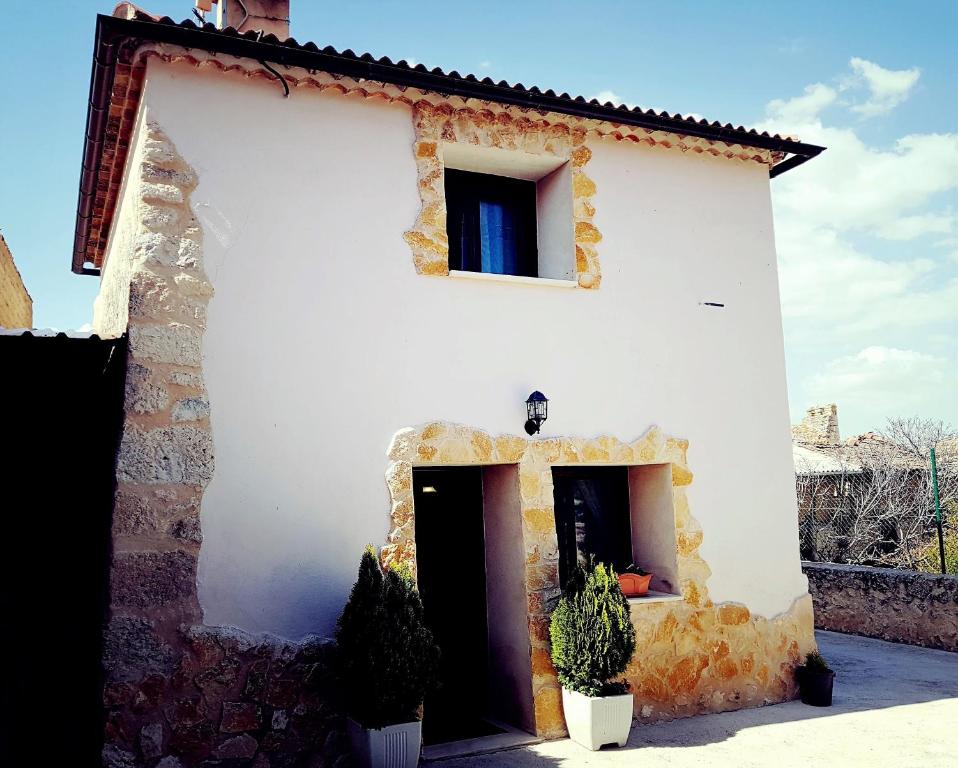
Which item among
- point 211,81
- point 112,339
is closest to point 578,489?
point 112,339

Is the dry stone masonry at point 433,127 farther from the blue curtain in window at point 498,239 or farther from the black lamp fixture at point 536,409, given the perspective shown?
the black lamp fixture at point 536,409

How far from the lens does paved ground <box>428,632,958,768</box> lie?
5.43 m

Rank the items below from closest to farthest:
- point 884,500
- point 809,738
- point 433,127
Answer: point 809,738
point 433,127
point 884,500

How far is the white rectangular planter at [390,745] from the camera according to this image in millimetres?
4910

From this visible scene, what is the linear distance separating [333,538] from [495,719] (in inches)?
97.0

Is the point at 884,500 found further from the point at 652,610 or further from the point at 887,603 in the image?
the point at 652,610

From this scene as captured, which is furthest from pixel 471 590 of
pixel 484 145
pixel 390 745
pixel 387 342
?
pixel 484 145

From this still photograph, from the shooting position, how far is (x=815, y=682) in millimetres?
6922

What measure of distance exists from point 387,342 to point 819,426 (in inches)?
682

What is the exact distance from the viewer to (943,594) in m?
9.16

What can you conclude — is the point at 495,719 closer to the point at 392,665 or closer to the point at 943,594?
the point at 392,665

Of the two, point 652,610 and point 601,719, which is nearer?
point 601,719

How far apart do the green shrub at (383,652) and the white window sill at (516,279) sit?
254cm

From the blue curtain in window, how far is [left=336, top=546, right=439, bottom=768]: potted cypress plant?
10.6 ft
